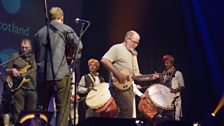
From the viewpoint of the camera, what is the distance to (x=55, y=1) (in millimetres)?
11031

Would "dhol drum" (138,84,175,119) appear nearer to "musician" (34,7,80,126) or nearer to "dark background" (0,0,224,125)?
"dark background" (0,0,224,125)

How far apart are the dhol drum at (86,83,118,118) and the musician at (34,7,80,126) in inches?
112

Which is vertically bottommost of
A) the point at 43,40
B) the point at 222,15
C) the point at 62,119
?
the point at 62,119

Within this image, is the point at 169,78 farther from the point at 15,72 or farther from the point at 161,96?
the point at 15,72

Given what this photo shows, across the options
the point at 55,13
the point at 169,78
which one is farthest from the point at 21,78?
the point at 169,78

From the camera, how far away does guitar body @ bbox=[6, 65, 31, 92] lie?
340 inches

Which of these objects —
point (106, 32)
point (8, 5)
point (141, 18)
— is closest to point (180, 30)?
point (141, 18)

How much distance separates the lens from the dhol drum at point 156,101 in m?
9.73

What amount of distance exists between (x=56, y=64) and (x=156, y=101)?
4.37 m

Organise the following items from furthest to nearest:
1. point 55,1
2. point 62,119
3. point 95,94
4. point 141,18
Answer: point 141,18 → point 55,1 → point 95,94 → point 62,119

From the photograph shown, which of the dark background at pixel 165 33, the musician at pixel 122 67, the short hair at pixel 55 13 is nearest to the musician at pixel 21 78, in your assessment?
the dark background at pixel 165 33

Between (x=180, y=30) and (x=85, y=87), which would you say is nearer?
(x=85, y=87)

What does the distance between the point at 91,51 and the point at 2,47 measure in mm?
3289

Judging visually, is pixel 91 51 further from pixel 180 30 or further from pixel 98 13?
pixel 180 30
